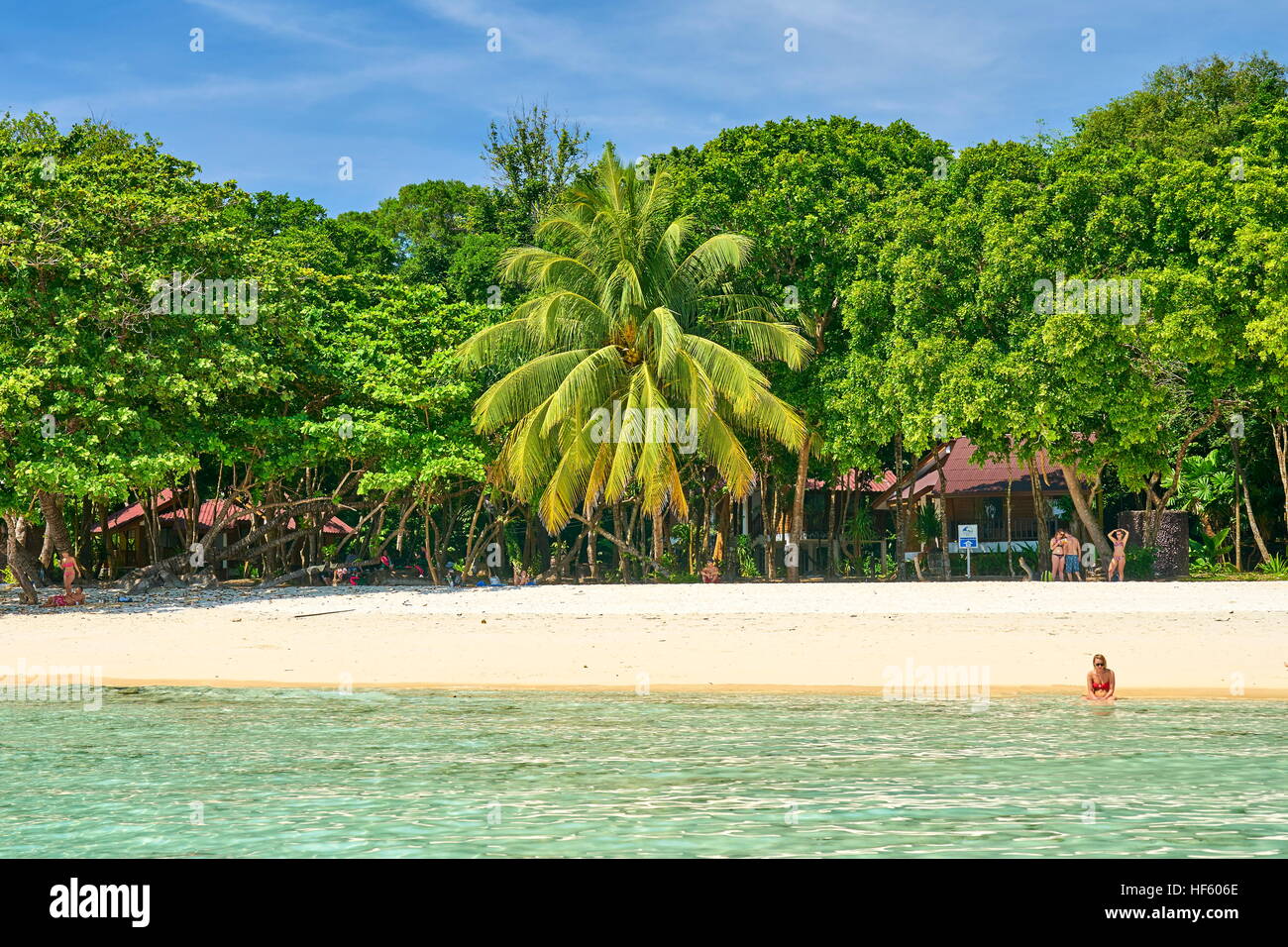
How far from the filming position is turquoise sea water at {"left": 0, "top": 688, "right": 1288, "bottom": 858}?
26.0ft

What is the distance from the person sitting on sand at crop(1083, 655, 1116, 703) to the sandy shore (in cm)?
78

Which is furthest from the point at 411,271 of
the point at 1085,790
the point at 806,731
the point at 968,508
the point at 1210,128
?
the point at 1085,790

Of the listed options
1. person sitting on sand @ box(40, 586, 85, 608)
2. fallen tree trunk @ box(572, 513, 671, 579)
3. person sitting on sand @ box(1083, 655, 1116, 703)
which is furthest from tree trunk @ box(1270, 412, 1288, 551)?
person sitting on sand @ box(40, 586, 85, 608)

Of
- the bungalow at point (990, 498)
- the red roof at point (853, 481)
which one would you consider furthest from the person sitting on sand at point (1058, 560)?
the bungalow at point (990, 498)

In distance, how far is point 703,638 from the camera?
58.7 feet

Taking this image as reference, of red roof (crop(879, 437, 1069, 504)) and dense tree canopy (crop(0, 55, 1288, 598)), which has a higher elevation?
dense tree canopy (crop(0, 55, 1288, 598))

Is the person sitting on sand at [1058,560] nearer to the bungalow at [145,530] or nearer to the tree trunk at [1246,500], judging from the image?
the tree trunk at [1246,500]

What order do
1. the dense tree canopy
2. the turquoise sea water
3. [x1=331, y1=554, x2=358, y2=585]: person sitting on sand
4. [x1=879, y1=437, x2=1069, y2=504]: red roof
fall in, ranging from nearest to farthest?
the turquoise sea water, the dense tree canopy, [x1=331, y1=554, x2=358, y2=585]: person sitting on sand, [x1=879, y1=437, x2=1069, y2=504]: red roof

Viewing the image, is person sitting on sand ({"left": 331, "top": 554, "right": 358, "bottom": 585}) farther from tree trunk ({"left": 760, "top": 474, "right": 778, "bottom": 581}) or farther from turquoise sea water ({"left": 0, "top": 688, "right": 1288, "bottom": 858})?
turquoise sea water ({"left": 0, "top": 688, "right": 1288, "bottom": 858})

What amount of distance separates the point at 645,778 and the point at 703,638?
808cm

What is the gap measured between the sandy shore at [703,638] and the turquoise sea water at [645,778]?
1.38 m

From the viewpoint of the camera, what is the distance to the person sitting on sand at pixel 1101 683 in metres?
12.7
